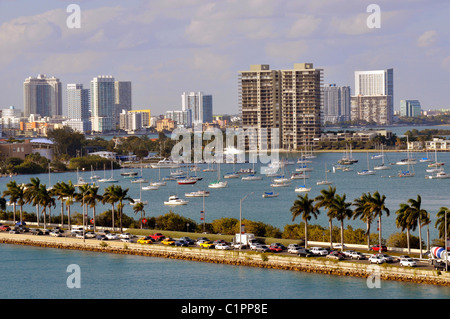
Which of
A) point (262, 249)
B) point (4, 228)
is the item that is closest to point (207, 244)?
point (262, 249)

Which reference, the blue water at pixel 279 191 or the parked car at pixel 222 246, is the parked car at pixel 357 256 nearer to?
the parked car at pixel 222 246

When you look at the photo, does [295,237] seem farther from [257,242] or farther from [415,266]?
[415,266]

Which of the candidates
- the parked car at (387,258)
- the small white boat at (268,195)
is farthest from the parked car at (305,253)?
the small white boat at (268,195)

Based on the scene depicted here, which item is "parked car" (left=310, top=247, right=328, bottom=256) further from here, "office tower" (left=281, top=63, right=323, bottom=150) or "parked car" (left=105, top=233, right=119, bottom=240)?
"office tower" (left=281, top=63, right=323, bottom=150)

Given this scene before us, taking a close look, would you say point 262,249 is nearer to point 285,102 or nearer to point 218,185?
point 218,185

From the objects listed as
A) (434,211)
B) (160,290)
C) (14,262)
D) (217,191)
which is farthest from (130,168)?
(160,290)

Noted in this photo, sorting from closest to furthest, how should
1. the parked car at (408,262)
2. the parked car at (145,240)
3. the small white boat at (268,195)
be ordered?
the parked car at (408,262) → the parked car at (145,240) → the small white boat at (268,195)

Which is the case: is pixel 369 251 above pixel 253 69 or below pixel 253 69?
below
